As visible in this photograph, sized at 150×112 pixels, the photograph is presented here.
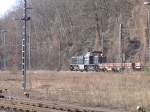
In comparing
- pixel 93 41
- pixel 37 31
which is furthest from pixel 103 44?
pixel 37 31

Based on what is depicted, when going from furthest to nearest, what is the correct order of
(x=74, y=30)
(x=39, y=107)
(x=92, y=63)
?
(x=74, y=30) → (x=92, y=63) → (x=39, y=107)

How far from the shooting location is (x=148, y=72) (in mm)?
48781

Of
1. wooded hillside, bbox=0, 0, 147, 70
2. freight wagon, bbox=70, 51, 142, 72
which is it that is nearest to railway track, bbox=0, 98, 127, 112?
wooded hillside, bbox=0, 0, 147, 70

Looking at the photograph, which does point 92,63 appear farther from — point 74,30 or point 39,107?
point 39,107

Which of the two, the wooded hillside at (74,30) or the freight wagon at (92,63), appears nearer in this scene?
the freight wagon at (92,63)

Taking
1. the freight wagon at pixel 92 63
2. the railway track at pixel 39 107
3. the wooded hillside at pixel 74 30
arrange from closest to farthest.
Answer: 1. the railway track at pixel 39 107
2. the freight wagon at pixel 92 63
3. the wooded hillside at pixel 74 30

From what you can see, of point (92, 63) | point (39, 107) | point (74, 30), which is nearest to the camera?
point (39, 107)

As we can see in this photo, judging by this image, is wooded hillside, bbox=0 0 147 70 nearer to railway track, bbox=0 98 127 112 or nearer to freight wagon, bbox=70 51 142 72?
freight wagon, bbox=70 51 142 72

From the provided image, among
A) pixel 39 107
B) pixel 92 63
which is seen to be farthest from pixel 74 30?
pixel 39 107

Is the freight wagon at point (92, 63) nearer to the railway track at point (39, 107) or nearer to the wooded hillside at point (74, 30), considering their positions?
the wooded hillside at point (74, 30)

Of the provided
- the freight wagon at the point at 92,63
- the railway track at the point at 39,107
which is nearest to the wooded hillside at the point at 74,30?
the freight wagon at the point at 92,63

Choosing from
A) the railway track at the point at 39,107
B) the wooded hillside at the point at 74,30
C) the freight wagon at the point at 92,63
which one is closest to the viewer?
the railway track at the point at 39,107

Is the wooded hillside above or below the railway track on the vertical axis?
above

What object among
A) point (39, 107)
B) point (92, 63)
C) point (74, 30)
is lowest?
point (39, 107)
